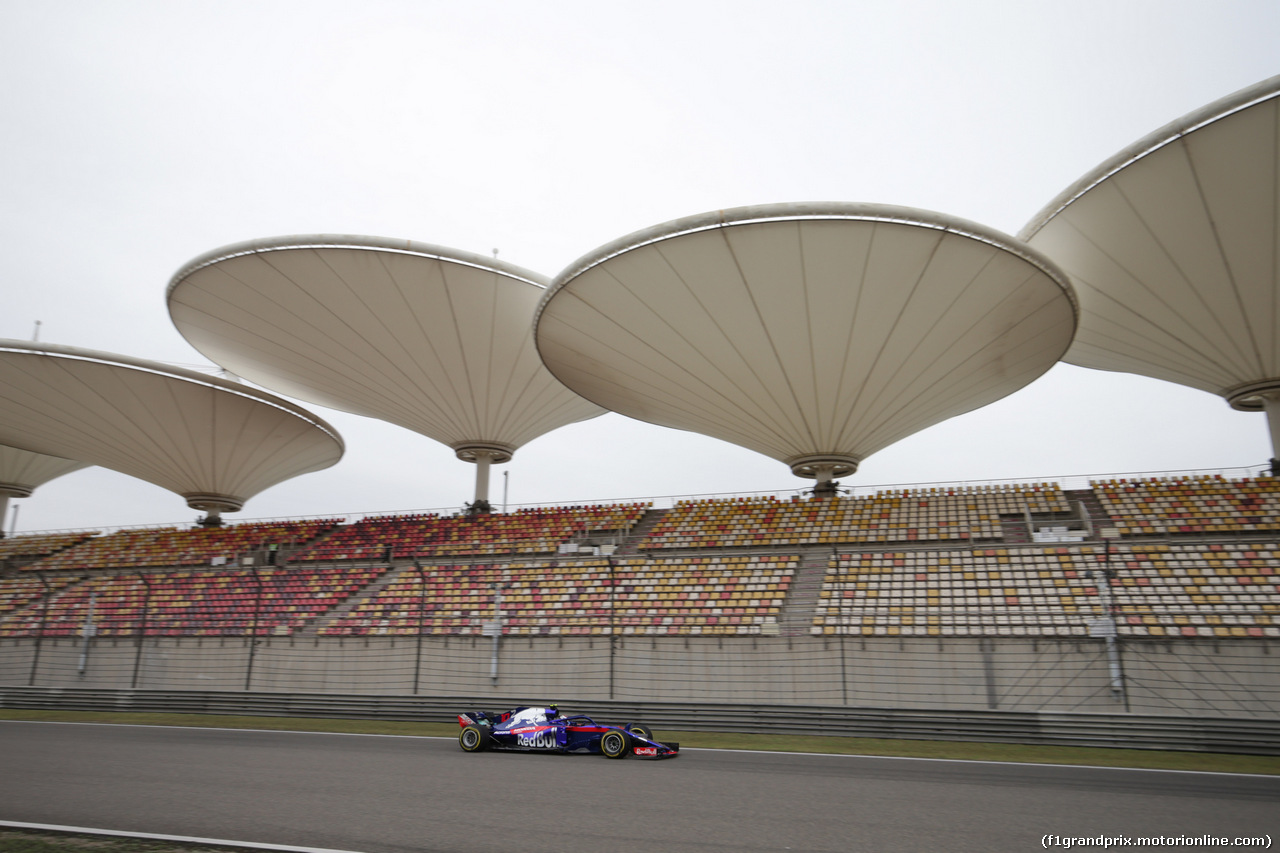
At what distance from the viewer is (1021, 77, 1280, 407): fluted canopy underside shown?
47.7 feet

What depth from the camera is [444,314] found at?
22.1 m

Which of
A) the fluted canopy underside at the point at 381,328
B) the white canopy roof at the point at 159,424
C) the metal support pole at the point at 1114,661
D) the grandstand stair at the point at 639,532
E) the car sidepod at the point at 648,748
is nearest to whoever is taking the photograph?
the car sidepod at the point at 648,748

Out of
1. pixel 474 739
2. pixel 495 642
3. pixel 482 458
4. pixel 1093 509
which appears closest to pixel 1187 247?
pixel 1093 509

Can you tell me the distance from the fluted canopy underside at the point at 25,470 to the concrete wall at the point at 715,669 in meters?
19.2

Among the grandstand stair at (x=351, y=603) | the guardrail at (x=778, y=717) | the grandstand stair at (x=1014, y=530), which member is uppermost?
the grandstand stair at (x=1014, y=530)

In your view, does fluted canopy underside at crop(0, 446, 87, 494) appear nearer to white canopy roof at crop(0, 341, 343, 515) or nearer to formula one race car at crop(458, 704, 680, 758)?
white canopy roof at crop(0, 341, 343, 515)

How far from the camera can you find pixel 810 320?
1753cm

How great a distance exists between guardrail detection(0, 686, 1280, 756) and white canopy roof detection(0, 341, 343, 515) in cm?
1079

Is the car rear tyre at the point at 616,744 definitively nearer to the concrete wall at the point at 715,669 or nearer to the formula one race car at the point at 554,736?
the formula one race car at the point at 554,736

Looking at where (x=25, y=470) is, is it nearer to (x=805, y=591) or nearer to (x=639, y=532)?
(x=639, y=532)

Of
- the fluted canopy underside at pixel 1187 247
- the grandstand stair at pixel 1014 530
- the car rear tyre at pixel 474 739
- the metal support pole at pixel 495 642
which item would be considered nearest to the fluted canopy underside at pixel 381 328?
the metal support pole at pixel 495 642

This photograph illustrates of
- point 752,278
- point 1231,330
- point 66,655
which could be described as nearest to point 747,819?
point 752,278

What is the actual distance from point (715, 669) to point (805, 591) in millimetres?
3878

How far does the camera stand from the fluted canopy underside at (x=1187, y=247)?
14.5m
